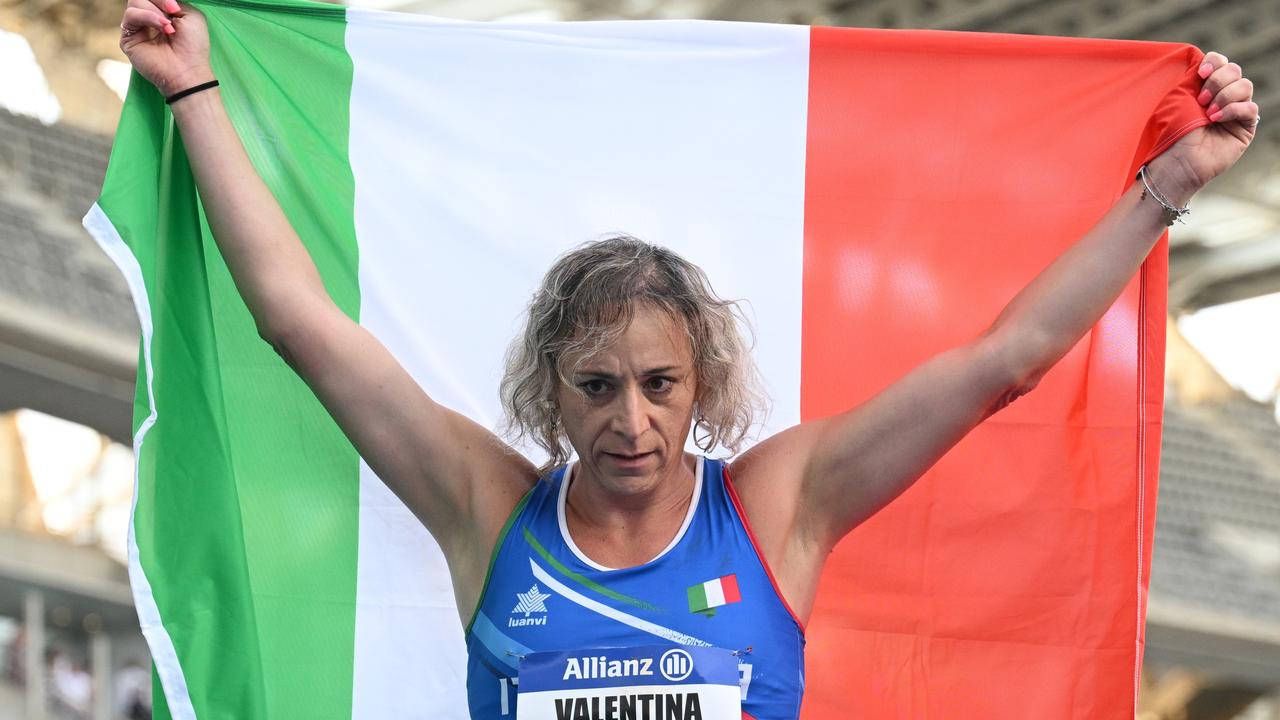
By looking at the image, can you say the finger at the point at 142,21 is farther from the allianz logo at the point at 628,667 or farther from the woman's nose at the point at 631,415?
the allianz logo at the point at 628,667

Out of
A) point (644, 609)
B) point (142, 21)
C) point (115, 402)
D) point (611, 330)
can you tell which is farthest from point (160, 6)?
point (115, 402)

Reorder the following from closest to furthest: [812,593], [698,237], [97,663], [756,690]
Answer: [756,690]
[812,593]
[698,237]
[97,663]

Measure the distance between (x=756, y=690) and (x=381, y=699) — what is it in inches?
33.9

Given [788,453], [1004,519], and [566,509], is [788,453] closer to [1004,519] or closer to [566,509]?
[566,509]

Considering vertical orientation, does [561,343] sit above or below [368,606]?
above

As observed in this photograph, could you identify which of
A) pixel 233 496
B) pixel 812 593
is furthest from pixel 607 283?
pixel 233 496

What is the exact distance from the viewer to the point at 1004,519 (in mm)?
2453

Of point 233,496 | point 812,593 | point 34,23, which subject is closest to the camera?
point 812,593

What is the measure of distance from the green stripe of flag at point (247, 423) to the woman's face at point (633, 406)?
29.5 inches

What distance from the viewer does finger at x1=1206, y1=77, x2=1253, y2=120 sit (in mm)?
2023

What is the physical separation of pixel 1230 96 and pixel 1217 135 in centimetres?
5

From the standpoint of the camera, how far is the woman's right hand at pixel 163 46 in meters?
2.14

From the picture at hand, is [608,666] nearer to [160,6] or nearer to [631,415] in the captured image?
[631,415]

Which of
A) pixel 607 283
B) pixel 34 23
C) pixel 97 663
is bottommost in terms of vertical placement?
pixel 97 663
